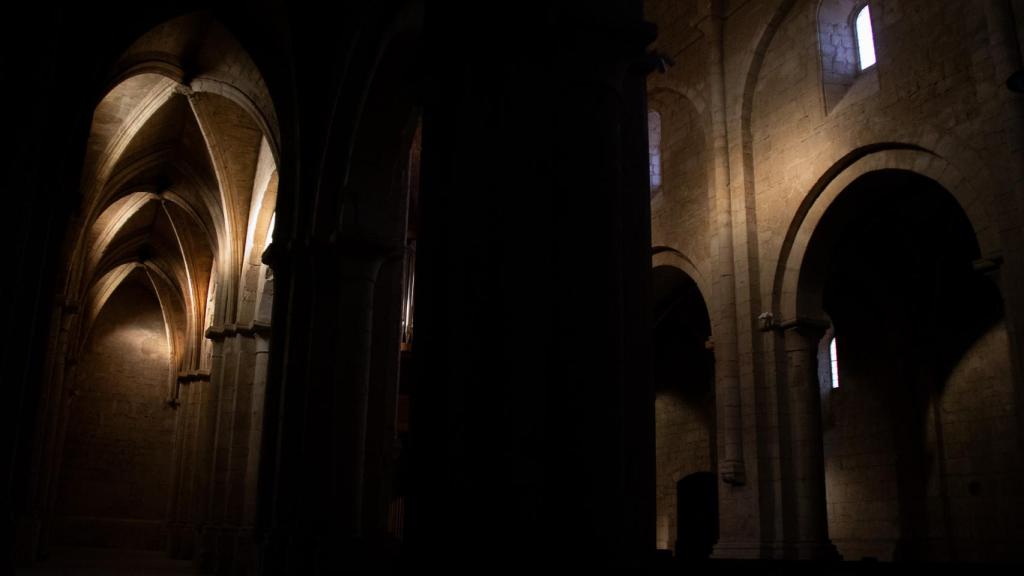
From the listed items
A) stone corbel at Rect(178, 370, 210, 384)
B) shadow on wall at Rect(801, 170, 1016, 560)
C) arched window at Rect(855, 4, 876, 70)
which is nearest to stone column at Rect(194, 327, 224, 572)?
stone corbel at Rect(178, 370, 210, 384)

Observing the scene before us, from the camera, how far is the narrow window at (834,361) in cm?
1830

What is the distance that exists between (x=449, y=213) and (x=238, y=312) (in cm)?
1268

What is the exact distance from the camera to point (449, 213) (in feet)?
19.8

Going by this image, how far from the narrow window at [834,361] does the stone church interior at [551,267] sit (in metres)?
0.18

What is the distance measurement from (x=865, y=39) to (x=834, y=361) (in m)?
7.50

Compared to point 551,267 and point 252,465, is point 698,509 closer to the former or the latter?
point 252,465

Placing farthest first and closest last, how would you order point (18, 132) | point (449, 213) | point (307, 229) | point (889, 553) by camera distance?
point (889, 553), point (307, 229), point (18, 132), point (449, 213)

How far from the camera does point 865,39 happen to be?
13.3 meters

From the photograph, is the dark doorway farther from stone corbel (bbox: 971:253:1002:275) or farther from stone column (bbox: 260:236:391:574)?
stone column (bbox: 260:236:391:574)

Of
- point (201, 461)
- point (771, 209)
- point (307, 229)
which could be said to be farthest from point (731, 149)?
point (201, 461)

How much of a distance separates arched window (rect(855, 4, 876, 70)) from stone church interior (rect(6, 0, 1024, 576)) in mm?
48

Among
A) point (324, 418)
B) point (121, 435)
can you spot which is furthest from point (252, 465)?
point (121, 435)

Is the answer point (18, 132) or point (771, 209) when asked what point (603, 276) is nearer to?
Answer: point (18, 132)

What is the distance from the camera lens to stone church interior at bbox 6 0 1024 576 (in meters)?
5.39
